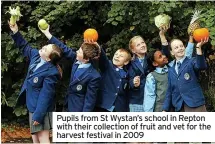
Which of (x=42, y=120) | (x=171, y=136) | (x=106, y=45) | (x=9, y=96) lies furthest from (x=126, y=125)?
(x=9, y=96)

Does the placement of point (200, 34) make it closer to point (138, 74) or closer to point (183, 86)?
point (183, 86)

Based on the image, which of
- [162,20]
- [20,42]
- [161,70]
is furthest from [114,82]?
[20,42]

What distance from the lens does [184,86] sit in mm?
6086

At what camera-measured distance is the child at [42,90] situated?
6.01 m

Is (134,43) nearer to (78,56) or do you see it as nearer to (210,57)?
(78,56)

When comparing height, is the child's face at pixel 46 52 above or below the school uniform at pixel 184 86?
above

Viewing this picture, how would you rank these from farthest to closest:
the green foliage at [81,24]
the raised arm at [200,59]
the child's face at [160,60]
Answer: the green foliage at [81,24] < the child's face at [160,60] < the raised arm at [200,59]

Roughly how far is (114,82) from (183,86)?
2.57 ft

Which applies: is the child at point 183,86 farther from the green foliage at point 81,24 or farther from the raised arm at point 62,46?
the raised arm at point 62,46

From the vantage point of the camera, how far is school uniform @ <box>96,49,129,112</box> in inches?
244

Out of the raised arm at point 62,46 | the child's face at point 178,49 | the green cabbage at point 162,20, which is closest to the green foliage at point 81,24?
the green cabbage at point 162,20

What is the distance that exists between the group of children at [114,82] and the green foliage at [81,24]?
94 centimetres

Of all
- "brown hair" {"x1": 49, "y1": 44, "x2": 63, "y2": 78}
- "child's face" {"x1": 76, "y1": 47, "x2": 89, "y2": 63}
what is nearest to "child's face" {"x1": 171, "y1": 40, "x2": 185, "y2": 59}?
"child's face" {"x1": 76, "y1": 47, "x2": 89, "y2": 63}

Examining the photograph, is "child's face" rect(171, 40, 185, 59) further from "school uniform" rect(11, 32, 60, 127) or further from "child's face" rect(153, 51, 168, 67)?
"school uniform" rect(11, 32, 60, 127)
